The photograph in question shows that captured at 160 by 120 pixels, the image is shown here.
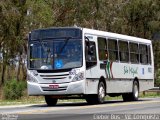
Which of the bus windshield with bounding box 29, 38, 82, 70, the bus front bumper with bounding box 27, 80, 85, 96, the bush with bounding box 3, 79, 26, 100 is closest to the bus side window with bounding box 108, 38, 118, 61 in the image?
the bus windshield with bounding box 29, 38, 82, 70

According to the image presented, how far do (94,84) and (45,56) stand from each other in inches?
96.0

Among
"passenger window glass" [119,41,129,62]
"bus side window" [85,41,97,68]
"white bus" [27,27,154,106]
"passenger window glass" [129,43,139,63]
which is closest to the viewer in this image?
"white bus" [27,27,154,106]

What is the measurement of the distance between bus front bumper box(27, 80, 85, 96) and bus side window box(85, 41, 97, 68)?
3.30ft

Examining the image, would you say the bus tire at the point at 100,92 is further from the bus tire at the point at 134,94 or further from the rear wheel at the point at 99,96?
the bus tire at the point at 134,94

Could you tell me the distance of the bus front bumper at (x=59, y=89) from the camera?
74.6 ft

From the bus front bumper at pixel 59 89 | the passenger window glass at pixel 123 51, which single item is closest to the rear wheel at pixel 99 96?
the bus front bumper at pixel 59 89

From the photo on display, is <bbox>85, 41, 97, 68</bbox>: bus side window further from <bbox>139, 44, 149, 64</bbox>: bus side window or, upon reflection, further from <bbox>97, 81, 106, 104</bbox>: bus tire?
<bbox>139, 44, 149, 64</bbox>: bus side window

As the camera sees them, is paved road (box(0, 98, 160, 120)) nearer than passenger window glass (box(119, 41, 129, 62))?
Yes

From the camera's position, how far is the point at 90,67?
76.9 ft

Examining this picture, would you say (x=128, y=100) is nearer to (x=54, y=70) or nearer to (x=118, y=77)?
(x=118, y=77)

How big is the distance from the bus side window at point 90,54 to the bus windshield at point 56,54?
1.35ft

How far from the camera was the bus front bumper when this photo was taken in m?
22.7

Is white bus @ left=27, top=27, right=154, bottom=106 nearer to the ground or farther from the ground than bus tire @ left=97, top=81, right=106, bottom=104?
farther from the ground

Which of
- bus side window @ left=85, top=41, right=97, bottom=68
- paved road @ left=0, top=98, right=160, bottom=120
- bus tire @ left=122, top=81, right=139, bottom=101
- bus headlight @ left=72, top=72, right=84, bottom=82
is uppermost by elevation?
bus side window @ left=85, top=41, right=97, bottom=68
